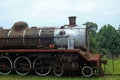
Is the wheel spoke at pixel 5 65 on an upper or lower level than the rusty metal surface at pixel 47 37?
lower

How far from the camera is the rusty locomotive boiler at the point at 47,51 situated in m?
14.8

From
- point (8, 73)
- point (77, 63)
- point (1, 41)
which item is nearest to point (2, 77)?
point (8, 73)

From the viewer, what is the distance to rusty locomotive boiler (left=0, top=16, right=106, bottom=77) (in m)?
14.8

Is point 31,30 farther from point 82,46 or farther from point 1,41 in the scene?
point 82,46

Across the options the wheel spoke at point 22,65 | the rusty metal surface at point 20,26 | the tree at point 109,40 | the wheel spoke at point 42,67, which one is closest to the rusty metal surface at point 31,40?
the rusty metal surface at point 20,26

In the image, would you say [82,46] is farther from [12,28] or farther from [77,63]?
[12,28]

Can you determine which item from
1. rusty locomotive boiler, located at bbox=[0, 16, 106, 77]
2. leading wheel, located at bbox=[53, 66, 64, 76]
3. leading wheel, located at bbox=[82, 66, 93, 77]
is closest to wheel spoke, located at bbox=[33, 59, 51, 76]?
rusty locomotive boiler, located at bbox=[0, 16, 106, 77]

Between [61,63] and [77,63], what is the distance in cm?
77

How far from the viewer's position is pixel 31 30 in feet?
51.4

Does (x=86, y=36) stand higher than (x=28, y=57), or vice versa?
(x=86, y=36)

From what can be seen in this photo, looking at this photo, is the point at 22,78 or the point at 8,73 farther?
the point at 8,73

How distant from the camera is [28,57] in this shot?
15.3 meters

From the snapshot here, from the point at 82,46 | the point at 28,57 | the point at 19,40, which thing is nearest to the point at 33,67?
the point at 28,57

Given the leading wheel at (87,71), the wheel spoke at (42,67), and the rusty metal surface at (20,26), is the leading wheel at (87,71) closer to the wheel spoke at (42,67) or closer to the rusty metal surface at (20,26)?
the wheel spoke at (42,67)
